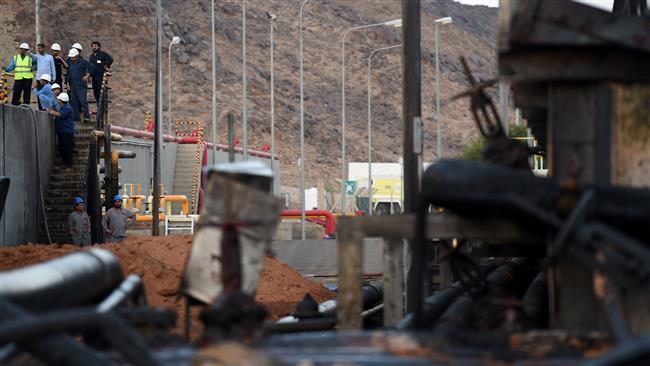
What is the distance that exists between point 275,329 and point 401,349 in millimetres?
6292

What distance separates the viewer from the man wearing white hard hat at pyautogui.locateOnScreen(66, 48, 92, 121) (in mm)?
33031

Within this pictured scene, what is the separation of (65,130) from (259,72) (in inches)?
5124

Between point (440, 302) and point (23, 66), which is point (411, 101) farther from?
point (23, 66)

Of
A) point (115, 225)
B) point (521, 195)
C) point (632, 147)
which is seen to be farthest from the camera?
point (115, 225)

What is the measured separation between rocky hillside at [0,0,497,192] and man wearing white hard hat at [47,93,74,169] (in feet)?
342

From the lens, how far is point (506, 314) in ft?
30.1

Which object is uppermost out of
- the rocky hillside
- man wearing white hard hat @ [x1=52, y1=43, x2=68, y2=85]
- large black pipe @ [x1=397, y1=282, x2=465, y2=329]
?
the rocky hillside

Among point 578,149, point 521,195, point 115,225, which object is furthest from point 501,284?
point 115,225

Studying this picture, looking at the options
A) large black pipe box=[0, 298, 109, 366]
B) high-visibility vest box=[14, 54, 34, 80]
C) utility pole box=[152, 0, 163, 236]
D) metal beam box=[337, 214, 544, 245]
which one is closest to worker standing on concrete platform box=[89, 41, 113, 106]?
high-visibility vest box=[14, 54, 34, 80]

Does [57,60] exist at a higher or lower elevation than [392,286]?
higher

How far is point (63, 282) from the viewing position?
9273 mm

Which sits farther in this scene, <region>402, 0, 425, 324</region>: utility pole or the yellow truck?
the yellow truck

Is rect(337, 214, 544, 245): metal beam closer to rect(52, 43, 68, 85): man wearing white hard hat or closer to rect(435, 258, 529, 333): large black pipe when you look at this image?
rect(435, 258, 529, 333): large black pipe

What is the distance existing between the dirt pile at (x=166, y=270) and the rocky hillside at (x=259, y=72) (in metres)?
109
